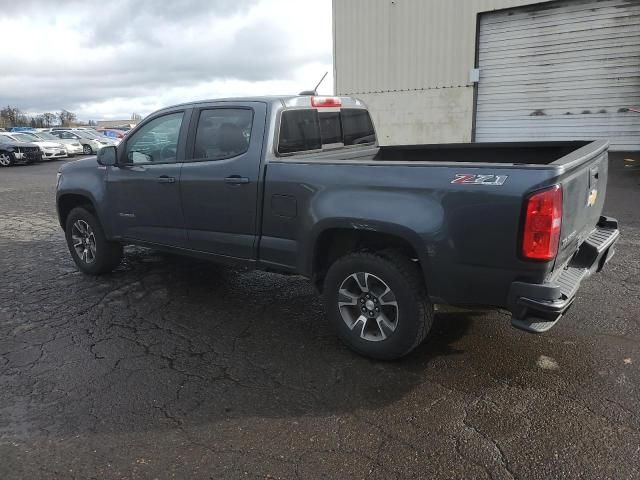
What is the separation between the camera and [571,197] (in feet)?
9.51

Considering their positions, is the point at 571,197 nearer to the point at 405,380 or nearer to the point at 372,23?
the point at 405,380

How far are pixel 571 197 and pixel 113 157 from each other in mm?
4158

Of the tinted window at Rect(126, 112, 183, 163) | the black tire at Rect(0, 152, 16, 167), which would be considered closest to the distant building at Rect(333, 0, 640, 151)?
the tinted window at Rect(126, 112, 183, 163)

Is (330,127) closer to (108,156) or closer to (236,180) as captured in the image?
(236,180)

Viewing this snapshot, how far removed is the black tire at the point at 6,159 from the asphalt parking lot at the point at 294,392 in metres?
19.5

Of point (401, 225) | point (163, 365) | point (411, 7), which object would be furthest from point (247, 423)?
point (411, 7)

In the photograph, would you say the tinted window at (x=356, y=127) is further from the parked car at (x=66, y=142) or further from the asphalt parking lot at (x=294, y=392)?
the parked car at (x=66, y=142)

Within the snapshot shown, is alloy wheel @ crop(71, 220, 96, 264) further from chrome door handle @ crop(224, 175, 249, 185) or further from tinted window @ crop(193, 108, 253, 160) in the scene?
chrome door handle @ crop(224, 175, 249, 185)

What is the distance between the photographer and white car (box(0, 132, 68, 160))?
22811 mm

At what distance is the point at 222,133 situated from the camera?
13.9 ft

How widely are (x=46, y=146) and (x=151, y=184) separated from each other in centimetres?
2181

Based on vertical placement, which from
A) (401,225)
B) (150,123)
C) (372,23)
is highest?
(372,23)

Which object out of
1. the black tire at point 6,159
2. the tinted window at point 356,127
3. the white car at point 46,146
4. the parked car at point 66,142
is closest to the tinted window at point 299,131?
the tinted window at point 356,127

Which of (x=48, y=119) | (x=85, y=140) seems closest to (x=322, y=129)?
(x=85, y=140)
